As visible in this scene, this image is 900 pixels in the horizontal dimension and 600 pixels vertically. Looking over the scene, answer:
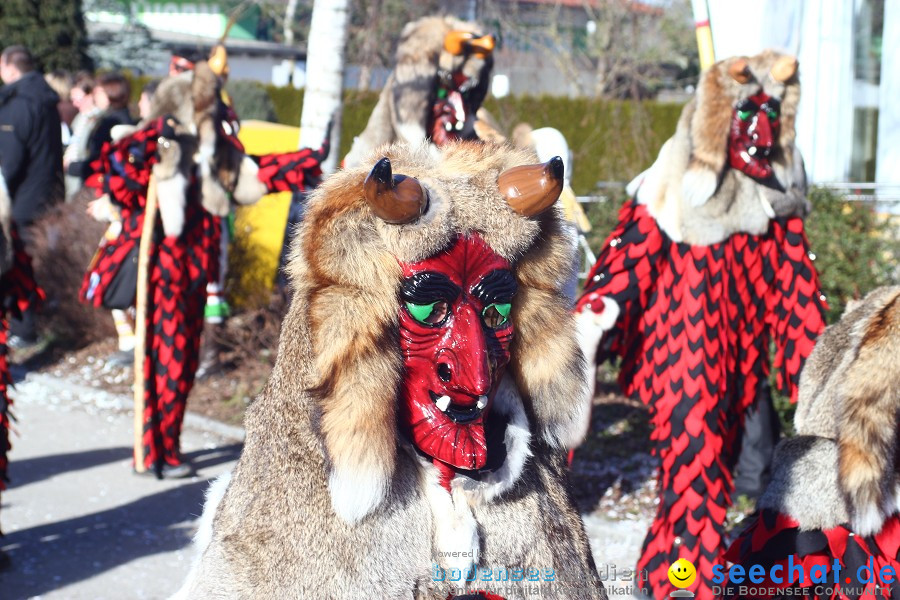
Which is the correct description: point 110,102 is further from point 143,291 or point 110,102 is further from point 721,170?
point 721,170

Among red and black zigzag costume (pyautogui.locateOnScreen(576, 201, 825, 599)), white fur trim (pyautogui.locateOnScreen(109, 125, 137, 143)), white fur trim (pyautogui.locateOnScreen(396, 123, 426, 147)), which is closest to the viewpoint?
red and black zigzag costume (pyautogui.locateOnScreen(576, 201, 825, 599))

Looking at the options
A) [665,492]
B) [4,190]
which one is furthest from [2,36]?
[665,492]

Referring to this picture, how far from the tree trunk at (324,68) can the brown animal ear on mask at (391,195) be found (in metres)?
5.57

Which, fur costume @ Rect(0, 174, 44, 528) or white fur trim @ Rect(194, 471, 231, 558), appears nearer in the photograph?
white fur trim @ Rect(194, 471, 231, 558)

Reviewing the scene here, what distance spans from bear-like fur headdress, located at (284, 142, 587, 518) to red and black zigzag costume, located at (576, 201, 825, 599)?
76.6 inches

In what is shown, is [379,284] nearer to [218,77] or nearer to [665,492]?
[665,492]

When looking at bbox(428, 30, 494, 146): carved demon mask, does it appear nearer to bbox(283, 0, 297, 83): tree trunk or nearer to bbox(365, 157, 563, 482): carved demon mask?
bbox(365, 157, 563, 482): carved demon mask

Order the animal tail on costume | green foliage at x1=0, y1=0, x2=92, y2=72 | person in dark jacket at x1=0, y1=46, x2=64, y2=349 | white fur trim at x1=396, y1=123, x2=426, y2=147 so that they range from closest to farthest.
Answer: the animal tail on costume < white fur trim at x1=396, y1=123, x2=426, y2=147 < person in dark jacket at x1=0, y1=46, x2=64, y2=349 < green foliage at x1=0, y1=0, x2=92, y2=72

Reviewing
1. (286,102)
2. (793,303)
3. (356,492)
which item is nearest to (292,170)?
(793,303)

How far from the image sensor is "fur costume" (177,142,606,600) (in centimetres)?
186

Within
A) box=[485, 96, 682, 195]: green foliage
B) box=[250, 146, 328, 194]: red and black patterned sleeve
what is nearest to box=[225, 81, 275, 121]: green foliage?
box=[485, 96, 682, 195]: green foliage

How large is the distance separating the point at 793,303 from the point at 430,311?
2.53 meters

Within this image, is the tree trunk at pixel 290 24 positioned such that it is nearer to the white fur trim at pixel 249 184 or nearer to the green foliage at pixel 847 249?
the white fur trim at pixel 249 184

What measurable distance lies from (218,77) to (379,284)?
445 centimetres
